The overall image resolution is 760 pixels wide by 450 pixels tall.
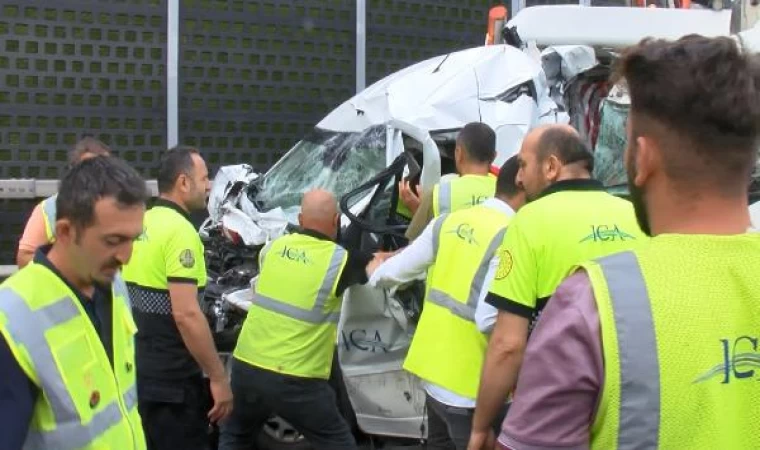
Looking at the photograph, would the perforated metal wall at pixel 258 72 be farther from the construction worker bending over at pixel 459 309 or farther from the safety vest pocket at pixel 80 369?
the safety vest pocket at pixel 80 369

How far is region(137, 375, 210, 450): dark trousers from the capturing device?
5.04m

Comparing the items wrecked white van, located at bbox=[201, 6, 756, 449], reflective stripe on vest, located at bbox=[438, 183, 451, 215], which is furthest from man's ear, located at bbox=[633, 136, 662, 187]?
wrecked white van, located at bbox=[201, 6, 756, 449]

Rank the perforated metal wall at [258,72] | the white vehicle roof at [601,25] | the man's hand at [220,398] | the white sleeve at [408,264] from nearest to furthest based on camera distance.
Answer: the white sleeve at [408,264] < the man's hand at [220,398] < the white vehicle roof at [601,25] < the perforated metal wall at [258,72]

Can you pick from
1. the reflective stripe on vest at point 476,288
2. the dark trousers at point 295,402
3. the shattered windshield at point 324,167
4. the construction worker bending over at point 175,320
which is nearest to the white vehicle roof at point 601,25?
the shattered windshield at point 324,167

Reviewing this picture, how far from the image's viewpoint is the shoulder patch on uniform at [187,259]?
477 cm

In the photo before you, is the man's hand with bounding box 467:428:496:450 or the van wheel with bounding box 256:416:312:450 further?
the van wheel with bounding box 256:416:312:450

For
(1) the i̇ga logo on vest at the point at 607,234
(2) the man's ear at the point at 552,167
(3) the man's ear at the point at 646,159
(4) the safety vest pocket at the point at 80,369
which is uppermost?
(3) the man's ear at the point at 646,159

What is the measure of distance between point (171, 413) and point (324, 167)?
2.49m

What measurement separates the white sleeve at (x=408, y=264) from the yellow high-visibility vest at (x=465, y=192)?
25.4 inches

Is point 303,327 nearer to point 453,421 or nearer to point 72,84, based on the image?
point 453,421

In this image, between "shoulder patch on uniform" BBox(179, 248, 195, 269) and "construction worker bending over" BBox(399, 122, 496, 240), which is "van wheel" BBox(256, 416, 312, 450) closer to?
"shoulder patch on uniform" BBox(179, 248, 195, 269)

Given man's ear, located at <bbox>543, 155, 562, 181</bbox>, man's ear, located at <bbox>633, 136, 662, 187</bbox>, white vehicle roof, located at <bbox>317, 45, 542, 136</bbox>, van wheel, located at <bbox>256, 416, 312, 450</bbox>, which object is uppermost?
white vehicle roof, located at <bbox>317, 45, 542, 136</bbox>

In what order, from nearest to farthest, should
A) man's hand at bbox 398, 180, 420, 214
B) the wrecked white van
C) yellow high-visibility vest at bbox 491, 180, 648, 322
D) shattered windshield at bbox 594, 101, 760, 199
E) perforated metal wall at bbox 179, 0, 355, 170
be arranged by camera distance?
yellow high-visibility vest at bbox 491, 180, 648, 322 < the wrecked white van < man's hand at bbox 398, 180, 420, 214 < shattered windshield at bbox 594, 101, 760, 199 < perforated metal wall at bbox 179, 0, 355, 170

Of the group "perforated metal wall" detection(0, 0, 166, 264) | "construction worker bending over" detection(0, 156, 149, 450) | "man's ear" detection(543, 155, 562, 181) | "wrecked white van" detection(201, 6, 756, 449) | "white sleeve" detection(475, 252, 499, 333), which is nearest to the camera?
"construction worker bending over" detection(0, 156, 149, 450)
